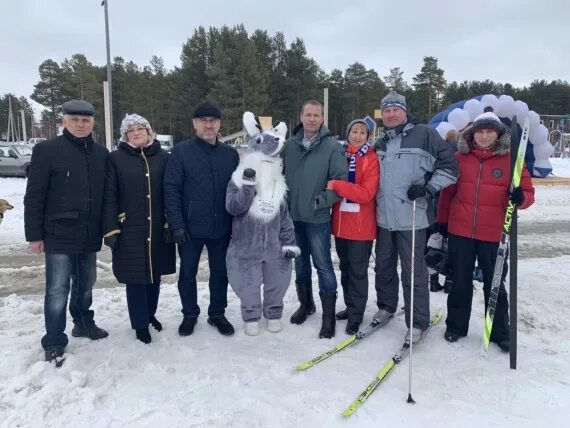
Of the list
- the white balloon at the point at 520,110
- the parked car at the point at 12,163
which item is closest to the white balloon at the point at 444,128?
the white balloon at the point at 520,110

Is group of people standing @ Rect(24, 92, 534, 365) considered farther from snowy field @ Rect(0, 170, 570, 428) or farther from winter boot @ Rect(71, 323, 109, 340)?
snowy field @ Rect(0, 170, 570, 428)

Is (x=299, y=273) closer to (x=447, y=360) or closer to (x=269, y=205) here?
(x=269, y=205)

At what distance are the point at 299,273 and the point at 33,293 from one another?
342cm

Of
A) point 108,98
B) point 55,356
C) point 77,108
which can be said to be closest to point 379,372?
point 55,356

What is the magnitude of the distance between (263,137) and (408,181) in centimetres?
130

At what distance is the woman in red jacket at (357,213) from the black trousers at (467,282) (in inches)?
29.2

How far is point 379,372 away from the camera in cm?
329

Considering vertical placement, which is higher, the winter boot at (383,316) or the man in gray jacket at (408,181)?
the man in gray jacket at (408,181)

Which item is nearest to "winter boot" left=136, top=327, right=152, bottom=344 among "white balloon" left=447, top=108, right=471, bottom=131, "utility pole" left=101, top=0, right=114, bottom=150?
"white balloon" left=447, top=108, right=471, bottom=131

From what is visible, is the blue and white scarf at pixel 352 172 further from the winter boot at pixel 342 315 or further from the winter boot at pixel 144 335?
the winter boot at pixel 144 335

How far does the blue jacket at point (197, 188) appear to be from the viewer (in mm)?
3674

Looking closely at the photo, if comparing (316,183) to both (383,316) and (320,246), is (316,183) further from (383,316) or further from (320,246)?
(383,316)

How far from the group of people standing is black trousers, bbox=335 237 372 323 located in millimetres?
13

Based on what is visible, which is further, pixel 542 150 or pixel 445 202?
pixel 542 150
